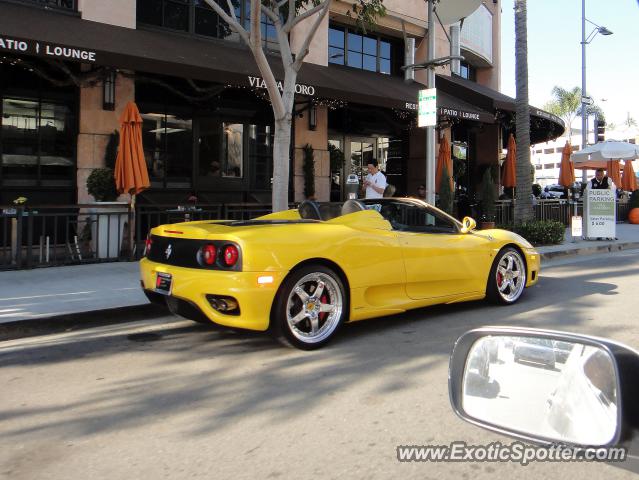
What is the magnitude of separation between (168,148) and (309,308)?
8892mm

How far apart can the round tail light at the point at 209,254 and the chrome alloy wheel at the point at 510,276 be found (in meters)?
3.47

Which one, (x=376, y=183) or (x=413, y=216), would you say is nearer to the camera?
(x=413, y=216)

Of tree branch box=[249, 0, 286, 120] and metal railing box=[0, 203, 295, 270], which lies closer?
tree branch box=[249, 0, 286, 120]

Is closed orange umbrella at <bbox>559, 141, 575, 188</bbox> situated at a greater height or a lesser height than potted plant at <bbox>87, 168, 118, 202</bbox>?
greater

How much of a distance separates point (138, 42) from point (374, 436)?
31.4 ft

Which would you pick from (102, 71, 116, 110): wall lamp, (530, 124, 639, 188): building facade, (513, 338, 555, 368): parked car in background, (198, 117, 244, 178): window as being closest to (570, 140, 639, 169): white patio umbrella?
(198, 117, 244, 178): window

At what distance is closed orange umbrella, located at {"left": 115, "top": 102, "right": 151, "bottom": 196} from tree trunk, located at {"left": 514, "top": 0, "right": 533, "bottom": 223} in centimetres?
869

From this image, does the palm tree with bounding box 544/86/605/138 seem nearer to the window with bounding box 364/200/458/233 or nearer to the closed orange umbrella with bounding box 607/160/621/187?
the closed orange umbrella with bounding box 607/160/621/187

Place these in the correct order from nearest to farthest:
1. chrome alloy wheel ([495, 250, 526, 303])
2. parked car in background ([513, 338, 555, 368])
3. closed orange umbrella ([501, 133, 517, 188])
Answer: parked car in background ([513, 338, 555, 368]) → chrome alloy wheel ([495, 250, 526, 303]) → closed orange umbrella ([501, 133, 517, 188])

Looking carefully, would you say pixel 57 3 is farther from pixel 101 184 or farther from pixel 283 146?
pixel 283 146

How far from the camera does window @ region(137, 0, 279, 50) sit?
40.3 ft

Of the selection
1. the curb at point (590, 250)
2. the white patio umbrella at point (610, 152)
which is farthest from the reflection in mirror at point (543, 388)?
the white patio umbrella at point (610, 152)

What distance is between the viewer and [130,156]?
9.72 m

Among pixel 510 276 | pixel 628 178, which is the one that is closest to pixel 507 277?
pixel 510 276
